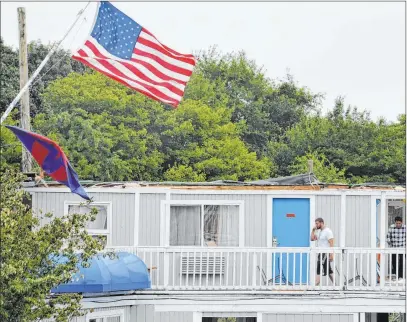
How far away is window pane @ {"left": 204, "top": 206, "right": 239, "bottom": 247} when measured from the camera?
28.5 m

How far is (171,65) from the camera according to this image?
24.7 meters

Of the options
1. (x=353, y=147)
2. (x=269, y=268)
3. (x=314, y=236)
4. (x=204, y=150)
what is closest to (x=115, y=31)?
(x=314, y=236)

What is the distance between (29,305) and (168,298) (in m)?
6.26

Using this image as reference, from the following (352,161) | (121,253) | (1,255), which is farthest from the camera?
(352,161)

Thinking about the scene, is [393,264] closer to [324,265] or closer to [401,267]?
[401,267]

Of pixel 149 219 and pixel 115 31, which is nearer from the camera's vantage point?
pixel 115 31

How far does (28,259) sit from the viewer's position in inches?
851

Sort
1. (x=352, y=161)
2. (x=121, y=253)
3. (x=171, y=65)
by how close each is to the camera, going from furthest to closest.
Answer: (x=352, y=161)
(x=121, y=253)
(x=171, y=65)

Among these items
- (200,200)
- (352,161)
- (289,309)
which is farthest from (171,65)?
(352,161)

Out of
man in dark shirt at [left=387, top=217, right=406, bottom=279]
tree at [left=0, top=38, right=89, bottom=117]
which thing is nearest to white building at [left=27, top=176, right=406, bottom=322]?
man in dark shirt at [left=387, top=217, right=406, bottom=279]

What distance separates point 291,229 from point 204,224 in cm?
216

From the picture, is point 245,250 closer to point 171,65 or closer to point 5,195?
point 171,65

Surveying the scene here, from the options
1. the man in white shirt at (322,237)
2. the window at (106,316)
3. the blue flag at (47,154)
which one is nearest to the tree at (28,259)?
the blue flag at (47,154)

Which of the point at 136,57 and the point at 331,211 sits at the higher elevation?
the point at 136,57
